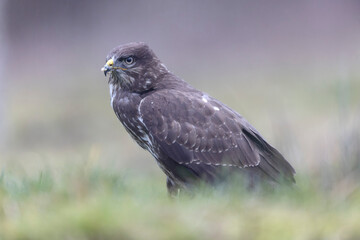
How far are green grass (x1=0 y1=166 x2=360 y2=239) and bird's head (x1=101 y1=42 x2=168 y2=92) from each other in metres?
2.01

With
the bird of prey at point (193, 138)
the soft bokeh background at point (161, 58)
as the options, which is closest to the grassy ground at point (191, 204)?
the bird of prey at point (193, 138)

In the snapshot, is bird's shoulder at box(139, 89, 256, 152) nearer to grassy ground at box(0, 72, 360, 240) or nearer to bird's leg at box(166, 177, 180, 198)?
bird's leg at box(166, 177, 180, 198)

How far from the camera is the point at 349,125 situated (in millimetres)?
5367

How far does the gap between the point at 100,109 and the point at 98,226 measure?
39.3 ft

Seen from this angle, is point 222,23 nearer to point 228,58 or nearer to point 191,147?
point 228,58

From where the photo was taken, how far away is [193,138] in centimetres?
630

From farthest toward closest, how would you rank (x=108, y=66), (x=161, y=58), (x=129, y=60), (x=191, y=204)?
1. (x=161, y=58)
2. (x=129, y=60)
3. (x=108, y=66)
4. (x=191, y=204)

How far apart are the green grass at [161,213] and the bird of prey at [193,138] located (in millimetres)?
1406

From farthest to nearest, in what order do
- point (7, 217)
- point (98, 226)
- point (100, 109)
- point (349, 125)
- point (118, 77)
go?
1. point (100, 109)
2. point (118, 77)
3. point (349, 125)
4. point (7, 217)
5. point (98, 226)

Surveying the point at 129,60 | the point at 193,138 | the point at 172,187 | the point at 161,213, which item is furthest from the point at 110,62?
the point at 161,213

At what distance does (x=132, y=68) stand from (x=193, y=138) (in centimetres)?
92

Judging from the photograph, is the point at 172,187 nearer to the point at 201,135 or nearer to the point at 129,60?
the point at 201,135

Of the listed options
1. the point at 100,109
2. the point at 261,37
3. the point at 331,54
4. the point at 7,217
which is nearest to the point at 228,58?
the point at 261,37

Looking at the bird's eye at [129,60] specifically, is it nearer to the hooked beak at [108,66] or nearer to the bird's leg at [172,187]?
the hooked beak at [108,66]
